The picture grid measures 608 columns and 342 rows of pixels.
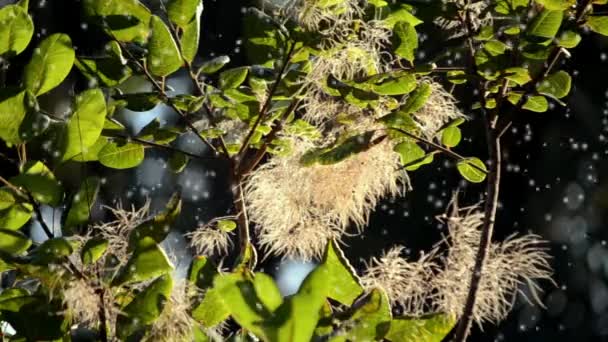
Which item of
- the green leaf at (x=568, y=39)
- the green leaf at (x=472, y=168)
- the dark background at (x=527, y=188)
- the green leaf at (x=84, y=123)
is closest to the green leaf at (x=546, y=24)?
the green leaf at (x=568, y=39)

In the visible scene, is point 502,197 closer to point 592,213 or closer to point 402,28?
point 592,213

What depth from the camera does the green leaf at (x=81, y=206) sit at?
408mm

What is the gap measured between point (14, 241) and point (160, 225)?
2.4 inches

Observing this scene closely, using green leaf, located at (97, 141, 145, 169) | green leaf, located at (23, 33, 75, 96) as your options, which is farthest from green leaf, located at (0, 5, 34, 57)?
green leaf, located at (97, 141, 145, 169)

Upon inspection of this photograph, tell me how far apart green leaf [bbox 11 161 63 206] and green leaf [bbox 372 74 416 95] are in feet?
0.62

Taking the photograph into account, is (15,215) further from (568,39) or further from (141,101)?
(568,39)

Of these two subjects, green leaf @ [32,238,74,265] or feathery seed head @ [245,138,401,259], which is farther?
feathery seed head @ [245,138,401,259]

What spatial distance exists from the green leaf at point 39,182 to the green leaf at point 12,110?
0.8 inches

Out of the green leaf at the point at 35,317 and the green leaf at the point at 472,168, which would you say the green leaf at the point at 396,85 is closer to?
the green leaf at the point at 472,168

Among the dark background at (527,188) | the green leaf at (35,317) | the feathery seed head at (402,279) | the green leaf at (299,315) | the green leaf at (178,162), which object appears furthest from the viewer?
the dark background at (527,188)

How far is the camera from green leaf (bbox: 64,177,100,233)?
1.34ft

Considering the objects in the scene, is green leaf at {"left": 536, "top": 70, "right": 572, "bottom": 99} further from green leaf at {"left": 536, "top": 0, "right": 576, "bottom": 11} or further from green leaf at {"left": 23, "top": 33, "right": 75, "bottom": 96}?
green leaf at {"left": 23, "top": 33, "right": 75, "bottom": 96}

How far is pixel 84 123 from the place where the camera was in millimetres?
415

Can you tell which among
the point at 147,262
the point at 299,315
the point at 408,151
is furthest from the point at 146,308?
the point at 408,151
